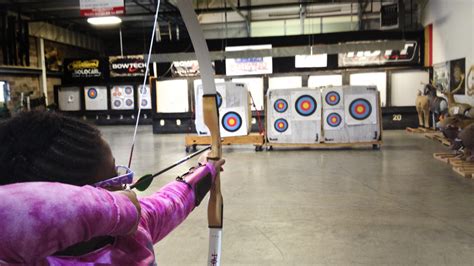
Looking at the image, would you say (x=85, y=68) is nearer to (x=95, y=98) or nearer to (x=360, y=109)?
(x=95, y=98)

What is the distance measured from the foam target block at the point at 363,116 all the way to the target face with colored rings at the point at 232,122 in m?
1.68

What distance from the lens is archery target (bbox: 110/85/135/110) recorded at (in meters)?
12.9

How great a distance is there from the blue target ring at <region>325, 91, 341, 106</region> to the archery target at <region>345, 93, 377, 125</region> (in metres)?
0.14

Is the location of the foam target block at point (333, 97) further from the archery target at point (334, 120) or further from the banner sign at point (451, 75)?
the banner sign at point (451, 75)

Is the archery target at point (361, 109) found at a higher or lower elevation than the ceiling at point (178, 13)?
lower

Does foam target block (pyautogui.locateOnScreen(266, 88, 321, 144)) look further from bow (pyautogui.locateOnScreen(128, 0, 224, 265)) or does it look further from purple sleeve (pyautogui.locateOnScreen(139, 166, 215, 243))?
purple sleeve (pyautogui.locateOnScreen(139, 166, 215, 243))

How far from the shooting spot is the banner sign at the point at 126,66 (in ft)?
42.7

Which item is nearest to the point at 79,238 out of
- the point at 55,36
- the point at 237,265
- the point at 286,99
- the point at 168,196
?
the point at 168,196

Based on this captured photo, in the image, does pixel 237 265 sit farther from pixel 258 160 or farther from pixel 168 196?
pixel 258 160

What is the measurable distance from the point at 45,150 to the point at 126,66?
1315 cm

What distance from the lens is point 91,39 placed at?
1498cm

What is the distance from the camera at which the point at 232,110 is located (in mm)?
6617

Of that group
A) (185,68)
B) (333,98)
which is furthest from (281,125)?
(185,68)

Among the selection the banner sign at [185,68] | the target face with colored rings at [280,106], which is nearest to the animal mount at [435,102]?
the target face with colored rings at [280,106]
